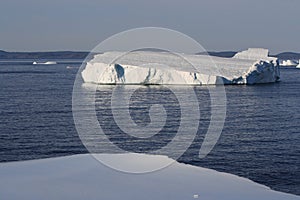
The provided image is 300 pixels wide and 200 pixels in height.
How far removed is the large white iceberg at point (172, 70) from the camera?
157 ft

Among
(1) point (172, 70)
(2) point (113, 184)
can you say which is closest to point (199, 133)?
(2) point (113, 184)

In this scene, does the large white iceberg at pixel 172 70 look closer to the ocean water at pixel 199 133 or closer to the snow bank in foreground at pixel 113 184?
the ocean water at pixel 199 133

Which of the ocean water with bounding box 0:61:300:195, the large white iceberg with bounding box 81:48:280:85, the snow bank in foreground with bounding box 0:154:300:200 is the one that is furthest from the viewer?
the large white iceberg with bounding box 81:48:280:85

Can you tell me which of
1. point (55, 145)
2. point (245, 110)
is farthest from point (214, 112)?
point (55, 145)

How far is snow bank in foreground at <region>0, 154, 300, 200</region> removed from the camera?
10.3m

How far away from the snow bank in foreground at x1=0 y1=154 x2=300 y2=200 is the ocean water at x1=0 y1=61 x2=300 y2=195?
4.01 m

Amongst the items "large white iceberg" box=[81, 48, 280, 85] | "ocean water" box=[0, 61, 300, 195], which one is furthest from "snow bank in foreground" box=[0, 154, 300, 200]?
"large white iceberg" box=[81, 48, 280, 85]

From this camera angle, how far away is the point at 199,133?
23.9 meters

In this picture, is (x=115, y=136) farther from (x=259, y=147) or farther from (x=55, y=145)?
(x=259, y=147)

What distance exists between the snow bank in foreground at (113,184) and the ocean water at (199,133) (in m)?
4.01

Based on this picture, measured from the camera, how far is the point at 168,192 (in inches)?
420

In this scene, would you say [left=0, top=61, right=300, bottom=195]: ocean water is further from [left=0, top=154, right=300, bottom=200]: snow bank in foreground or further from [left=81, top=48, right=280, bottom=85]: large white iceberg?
[left=81, top=48, right=280, bottom=85]: large white iceberg

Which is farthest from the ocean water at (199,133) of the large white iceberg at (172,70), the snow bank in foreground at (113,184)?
the large white iceberg at (172,70)

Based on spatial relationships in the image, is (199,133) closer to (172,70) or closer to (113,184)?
(113,184)
